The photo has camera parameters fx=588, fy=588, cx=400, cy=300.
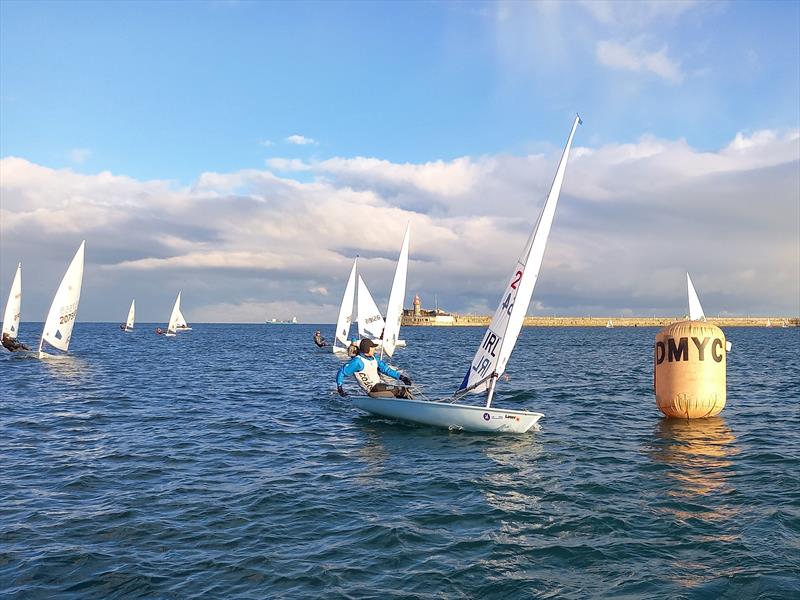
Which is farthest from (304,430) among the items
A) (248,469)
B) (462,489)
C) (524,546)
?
(524,546)

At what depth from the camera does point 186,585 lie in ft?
22.6

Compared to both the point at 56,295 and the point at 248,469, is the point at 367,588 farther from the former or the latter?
the point at 56,295

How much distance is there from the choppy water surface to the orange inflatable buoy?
639 mm

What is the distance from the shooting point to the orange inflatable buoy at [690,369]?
15.6m

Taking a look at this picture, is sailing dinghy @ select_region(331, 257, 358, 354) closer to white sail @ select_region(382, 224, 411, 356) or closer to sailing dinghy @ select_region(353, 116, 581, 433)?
white sail @ select_region(382, 224, 411, 356)

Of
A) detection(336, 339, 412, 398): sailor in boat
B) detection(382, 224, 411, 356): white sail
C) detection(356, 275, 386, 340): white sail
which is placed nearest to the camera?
detection(336, 339, 412, 398): sailor in boat

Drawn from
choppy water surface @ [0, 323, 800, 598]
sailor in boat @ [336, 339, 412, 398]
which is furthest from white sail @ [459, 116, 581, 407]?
sailor in boat @ [336, 339, 412, 398]

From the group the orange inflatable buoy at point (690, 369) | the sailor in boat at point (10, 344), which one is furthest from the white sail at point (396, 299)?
the sailor in boat at point (10, 344)

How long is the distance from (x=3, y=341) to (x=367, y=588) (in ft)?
139

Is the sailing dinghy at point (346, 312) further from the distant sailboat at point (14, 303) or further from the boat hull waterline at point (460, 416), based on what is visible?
the boat hull waterline at point (460, 416)

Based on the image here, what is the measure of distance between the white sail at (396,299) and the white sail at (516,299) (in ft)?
58.8

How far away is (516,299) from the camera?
1509 centimetres

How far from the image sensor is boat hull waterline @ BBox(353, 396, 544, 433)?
49.8 ft

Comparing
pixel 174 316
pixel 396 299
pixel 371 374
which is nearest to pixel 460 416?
pixel 371 374
